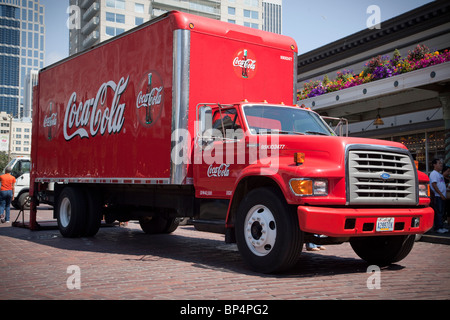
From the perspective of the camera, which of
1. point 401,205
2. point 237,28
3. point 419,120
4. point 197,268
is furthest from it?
point 419,120

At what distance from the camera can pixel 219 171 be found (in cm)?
777

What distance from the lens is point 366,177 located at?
21.3ft

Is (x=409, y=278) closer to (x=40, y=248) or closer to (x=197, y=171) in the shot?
(x=197, y=171)

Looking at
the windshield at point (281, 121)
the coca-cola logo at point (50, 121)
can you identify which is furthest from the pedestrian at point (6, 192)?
the windshield at point (281, 121)

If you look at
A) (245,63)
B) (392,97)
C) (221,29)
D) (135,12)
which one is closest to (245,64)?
(245,63)

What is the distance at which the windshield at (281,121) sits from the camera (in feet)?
25.2

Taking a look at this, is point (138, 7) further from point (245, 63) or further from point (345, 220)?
point (345, 220)

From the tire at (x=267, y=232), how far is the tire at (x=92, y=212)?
5261mm

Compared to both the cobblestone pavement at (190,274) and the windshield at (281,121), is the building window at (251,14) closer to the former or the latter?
the cobblestone pavement at (190,274)

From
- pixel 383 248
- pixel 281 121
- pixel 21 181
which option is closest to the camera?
pixel 383 248

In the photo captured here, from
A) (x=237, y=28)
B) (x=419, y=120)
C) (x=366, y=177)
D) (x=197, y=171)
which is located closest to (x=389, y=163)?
(x=366, y=177)

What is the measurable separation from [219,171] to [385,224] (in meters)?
2.56

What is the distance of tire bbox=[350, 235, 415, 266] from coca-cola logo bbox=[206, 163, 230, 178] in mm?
2094

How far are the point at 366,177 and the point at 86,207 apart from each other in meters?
7.11
